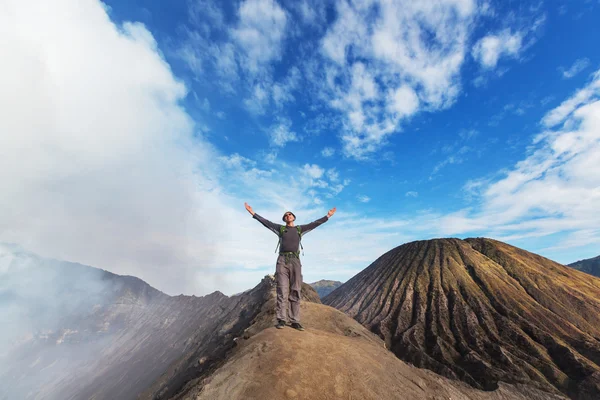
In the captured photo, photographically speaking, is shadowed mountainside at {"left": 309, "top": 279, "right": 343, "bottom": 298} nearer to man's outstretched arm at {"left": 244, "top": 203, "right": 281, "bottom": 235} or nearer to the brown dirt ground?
the brown dirt ground

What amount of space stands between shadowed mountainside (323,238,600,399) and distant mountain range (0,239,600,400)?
0.22 m

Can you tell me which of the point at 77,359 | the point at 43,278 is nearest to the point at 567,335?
the point at 77,359

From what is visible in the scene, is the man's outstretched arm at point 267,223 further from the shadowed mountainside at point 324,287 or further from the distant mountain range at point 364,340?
the shadowed mountainside at point 324,287

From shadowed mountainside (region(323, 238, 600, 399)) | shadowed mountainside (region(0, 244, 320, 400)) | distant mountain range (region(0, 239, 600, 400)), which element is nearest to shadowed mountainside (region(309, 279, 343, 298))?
distant mountain range (region(0, 239, 600, 400))

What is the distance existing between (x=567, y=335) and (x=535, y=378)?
1581 centimetres

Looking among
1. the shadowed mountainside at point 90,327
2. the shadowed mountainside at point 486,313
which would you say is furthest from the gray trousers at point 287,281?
the shadowed mountainside at point 486,313

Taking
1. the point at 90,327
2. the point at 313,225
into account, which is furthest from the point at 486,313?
the point at 90,327

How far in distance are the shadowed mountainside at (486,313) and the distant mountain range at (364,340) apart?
8.5 inches

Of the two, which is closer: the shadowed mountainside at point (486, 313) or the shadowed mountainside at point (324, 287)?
the shadowed mountainside at point (486, 313)

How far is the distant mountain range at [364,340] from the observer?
315 inches

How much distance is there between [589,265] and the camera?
451ft

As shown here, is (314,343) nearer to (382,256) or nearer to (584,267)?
(382,256)

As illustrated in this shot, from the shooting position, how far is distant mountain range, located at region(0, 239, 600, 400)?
26.2 ft

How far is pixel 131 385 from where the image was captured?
5034 cm
